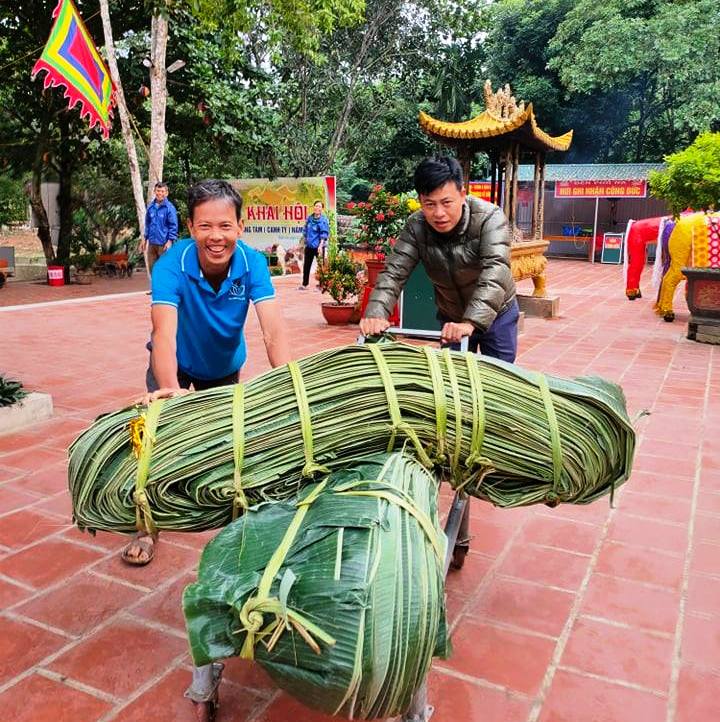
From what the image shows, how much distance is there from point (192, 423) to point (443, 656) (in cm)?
75

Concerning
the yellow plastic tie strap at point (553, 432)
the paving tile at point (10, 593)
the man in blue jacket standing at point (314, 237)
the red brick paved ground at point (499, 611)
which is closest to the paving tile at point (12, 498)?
the red brick paved ground at point (499, 611)

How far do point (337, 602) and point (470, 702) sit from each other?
96 cm

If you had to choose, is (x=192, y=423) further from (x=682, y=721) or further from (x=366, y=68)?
(x=366, y=68)

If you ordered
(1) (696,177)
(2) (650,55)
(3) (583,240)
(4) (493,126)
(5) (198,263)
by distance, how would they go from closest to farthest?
1. (5) (198,263)
2. (1) (696,177)
3. (4) (493,126)
4. (2) (650,55)
5. (3) (583,240)

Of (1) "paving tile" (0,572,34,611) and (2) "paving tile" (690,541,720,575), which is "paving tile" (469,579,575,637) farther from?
(1) "paving tile" (0,572,34,611)

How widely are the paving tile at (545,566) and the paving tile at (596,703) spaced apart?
22.9 inches

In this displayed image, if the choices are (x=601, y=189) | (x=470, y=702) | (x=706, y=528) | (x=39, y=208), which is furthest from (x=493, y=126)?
(x=601, y=189)

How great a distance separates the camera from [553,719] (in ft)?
6.16

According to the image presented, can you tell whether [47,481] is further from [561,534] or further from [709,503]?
[709,503]

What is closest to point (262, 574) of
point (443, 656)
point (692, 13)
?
point (443, 656)

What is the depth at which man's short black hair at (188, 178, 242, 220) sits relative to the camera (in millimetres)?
2176

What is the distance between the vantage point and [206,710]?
1766mm

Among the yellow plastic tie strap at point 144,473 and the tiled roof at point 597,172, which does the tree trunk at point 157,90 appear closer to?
the yellow plastic tie strap at point 144,473

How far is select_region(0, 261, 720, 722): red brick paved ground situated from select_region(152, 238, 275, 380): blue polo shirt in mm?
803
